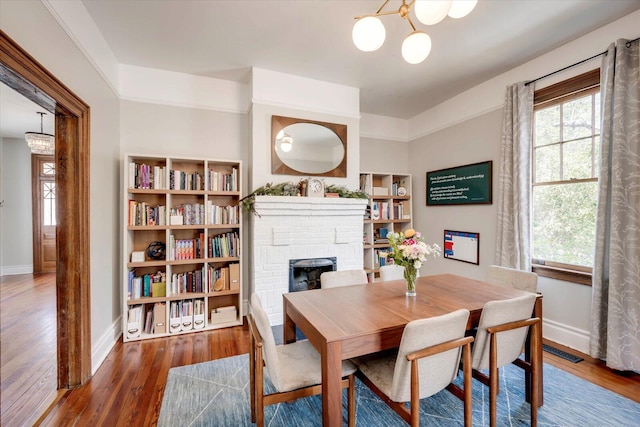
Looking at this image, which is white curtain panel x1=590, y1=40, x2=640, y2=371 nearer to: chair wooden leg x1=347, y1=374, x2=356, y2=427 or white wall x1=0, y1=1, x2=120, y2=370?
chair wooden leg x1=347, y1=374, x2=356, y2=427

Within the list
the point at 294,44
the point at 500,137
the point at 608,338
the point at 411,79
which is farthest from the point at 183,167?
the point at 608,338

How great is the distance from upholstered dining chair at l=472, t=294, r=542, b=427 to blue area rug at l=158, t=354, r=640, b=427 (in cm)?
28

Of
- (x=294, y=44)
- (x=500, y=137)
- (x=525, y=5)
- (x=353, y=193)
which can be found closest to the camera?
(x=525, y=5)

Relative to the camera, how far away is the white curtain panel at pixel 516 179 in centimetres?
283

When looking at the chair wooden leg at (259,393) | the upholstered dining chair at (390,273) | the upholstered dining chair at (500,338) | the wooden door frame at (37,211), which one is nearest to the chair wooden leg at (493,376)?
the upholstered dining chair at (500,338)

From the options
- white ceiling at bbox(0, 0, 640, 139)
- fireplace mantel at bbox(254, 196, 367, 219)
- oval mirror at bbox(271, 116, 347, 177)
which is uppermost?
white ceiling at bbox(0, 0, 640, 139)

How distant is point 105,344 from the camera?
8.00ft

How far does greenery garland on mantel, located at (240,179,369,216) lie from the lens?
120 inches

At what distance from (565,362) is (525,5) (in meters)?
2.88

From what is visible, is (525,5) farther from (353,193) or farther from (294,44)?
(353,193)

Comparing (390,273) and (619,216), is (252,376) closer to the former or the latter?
(390,273)

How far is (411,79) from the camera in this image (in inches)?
130

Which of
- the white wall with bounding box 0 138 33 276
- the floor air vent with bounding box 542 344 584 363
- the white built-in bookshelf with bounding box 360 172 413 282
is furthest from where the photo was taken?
the white wall with bounding box 0 138 33 276

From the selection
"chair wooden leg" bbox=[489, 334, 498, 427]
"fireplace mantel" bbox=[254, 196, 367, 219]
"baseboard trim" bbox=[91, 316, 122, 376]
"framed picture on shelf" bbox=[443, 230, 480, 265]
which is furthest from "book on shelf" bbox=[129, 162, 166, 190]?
"framed picture on shelf" bbox=[443, 230, 480, 265]
